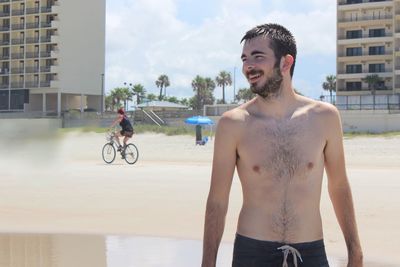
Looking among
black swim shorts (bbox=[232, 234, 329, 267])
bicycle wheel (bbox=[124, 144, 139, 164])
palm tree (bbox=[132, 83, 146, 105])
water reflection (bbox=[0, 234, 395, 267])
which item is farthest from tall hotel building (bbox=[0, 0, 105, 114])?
black swim shorts (bbox=[232, 234, 329, 267])

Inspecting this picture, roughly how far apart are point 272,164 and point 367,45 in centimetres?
6936

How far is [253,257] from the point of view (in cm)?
276

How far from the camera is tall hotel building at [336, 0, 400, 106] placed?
66.3 meters

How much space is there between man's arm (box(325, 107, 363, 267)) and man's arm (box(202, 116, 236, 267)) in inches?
17.2

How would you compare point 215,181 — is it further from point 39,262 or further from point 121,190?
point 121,190

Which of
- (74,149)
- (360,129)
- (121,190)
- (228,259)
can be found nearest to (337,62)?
(360,129)

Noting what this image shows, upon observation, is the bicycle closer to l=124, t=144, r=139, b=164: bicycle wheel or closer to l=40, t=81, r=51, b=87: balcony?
l=124, t=144, r=139, b=164: bicycle wheel

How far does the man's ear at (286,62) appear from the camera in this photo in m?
2.85

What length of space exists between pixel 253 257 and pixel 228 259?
4.84 meters

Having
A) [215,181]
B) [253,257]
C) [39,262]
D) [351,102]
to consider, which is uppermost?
[351,102]

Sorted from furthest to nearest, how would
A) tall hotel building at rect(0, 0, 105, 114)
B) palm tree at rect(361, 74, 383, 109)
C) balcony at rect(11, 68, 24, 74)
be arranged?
balcony at rect(11, 68, 24, 74)
tall hotel building at rect(0, 0, 105, 114)
palm tree at rect(361, 74, 383, 109)

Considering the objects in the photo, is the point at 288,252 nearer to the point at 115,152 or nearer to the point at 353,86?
the point at 115,152

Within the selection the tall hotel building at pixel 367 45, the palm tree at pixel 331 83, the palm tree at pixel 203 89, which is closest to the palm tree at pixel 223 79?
the palm tree at pixel 203 89

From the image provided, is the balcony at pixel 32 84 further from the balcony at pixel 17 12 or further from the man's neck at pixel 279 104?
the man's neck at pixel 279 104
